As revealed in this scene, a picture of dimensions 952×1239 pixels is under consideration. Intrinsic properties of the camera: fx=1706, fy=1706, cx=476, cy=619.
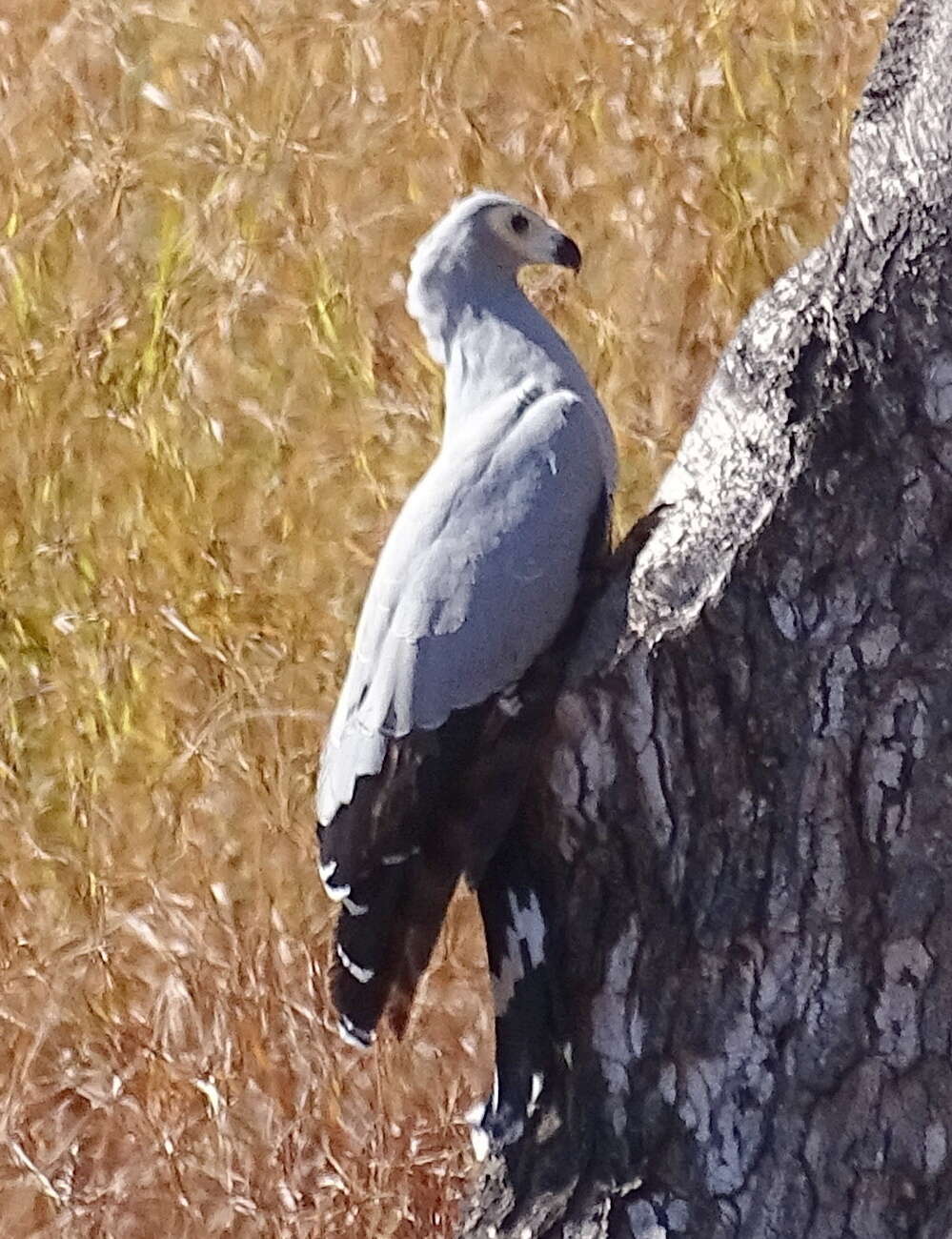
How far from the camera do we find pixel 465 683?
902mm

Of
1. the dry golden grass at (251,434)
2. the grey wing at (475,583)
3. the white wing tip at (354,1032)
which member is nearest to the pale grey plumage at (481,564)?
the grey wing at (475,583)

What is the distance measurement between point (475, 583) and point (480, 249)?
243 millimetres

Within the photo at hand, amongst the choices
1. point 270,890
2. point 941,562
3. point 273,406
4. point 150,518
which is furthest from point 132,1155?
point 941,562

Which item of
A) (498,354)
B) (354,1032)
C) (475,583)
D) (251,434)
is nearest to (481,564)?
(475,583)

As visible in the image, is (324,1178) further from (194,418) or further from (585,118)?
(585,118)

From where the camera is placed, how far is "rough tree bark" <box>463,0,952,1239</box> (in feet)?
2.75

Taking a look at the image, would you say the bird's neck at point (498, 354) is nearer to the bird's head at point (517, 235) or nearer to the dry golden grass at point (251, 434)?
the bird's head at point (517, 235)

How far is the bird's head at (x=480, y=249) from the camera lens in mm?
1026

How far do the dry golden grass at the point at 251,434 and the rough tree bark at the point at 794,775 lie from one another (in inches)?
27.6

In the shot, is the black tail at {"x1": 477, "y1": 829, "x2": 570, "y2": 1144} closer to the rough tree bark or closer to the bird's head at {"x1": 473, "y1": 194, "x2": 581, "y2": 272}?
the rough tree bark

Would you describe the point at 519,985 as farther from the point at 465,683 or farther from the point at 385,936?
the point at 465,683

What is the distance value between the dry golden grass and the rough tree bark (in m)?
0.70

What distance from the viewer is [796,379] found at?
855 millimetres

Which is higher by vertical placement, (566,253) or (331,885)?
(566,253)
